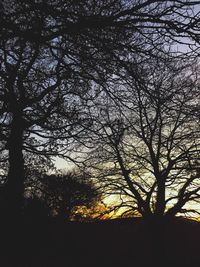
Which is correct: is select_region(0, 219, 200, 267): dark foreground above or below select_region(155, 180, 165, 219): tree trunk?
below

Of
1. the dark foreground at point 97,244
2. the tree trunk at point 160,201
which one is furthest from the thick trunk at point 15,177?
the tree trunk at point 160,201

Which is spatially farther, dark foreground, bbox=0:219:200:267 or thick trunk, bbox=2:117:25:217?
dark foreground, bbox=0:219:200:267

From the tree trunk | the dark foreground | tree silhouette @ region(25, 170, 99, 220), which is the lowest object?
the dark foreground

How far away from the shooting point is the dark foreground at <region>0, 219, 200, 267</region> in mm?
10008

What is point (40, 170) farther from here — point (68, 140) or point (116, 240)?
point (116, 240)

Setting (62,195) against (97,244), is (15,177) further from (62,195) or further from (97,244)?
(62,195)

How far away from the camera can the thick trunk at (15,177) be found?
9.34 meters

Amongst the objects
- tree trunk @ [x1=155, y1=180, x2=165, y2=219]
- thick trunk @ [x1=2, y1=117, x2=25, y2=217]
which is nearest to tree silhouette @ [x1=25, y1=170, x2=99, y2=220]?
tree trunk @ [x1=155, y1=180, x2=165, y2=219]

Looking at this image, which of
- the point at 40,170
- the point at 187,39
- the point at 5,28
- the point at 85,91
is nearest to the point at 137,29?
the point at 187,39

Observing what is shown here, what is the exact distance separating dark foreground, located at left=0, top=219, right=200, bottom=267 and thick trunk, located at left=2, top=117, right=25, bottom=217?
536 millimetres

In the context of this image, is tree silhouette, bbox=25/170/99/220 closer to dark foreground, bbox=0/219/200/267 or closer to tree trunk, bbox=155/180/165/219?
dark foreground, bbox=0/219/200/267

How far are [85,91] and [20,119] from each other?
3.56 m

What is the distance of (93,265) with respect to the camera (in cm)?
1703

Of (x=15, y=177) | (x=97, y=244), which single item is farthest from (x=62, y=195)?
(x=15, y=177)
